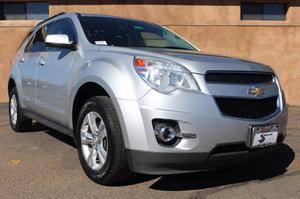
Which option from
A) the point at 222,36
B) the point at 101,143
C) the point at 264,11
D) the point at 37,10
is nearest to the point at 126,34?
the point at 101,143

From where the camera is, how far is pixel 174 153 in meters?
3.80

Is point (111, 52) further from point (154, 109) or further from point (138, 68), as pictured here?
point (154, 109)

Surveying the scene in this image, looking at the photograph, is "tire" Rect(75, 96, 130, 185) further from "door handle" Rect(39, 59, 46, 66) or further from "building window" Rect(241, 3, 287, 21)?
"building window" Rect(241, 3, 287, 21)

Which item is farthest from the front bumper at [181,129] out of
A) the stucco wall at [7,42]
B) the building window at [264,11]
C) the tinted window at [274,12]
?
the tinted window at [274,12]

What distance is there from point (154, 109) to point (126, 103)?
271mm

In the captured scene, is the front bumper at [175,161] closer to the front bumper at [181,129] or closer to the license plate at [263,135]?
the front bumper at [181,129]

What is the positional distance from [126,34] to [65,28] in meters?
0.75

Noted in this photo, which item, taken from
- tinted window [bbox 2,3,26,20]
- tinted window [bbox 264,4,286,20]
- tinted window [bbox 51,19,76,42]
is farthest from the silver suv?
tinted window [bbox 264,4,286,20]

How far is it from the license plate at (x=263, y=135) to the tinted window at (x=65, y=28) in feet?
7.33

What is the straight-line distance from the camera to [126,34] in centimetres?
534

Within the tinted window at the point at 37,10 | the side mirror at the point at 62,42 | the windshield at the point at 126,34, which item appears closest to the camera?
the side mirror at the point at 62,42

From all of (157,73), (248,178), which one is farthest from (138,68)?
(248,178)

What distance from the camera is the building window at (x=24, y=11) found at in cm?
1289

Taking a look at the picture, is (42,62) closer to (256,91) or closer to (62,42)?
(62,42)
